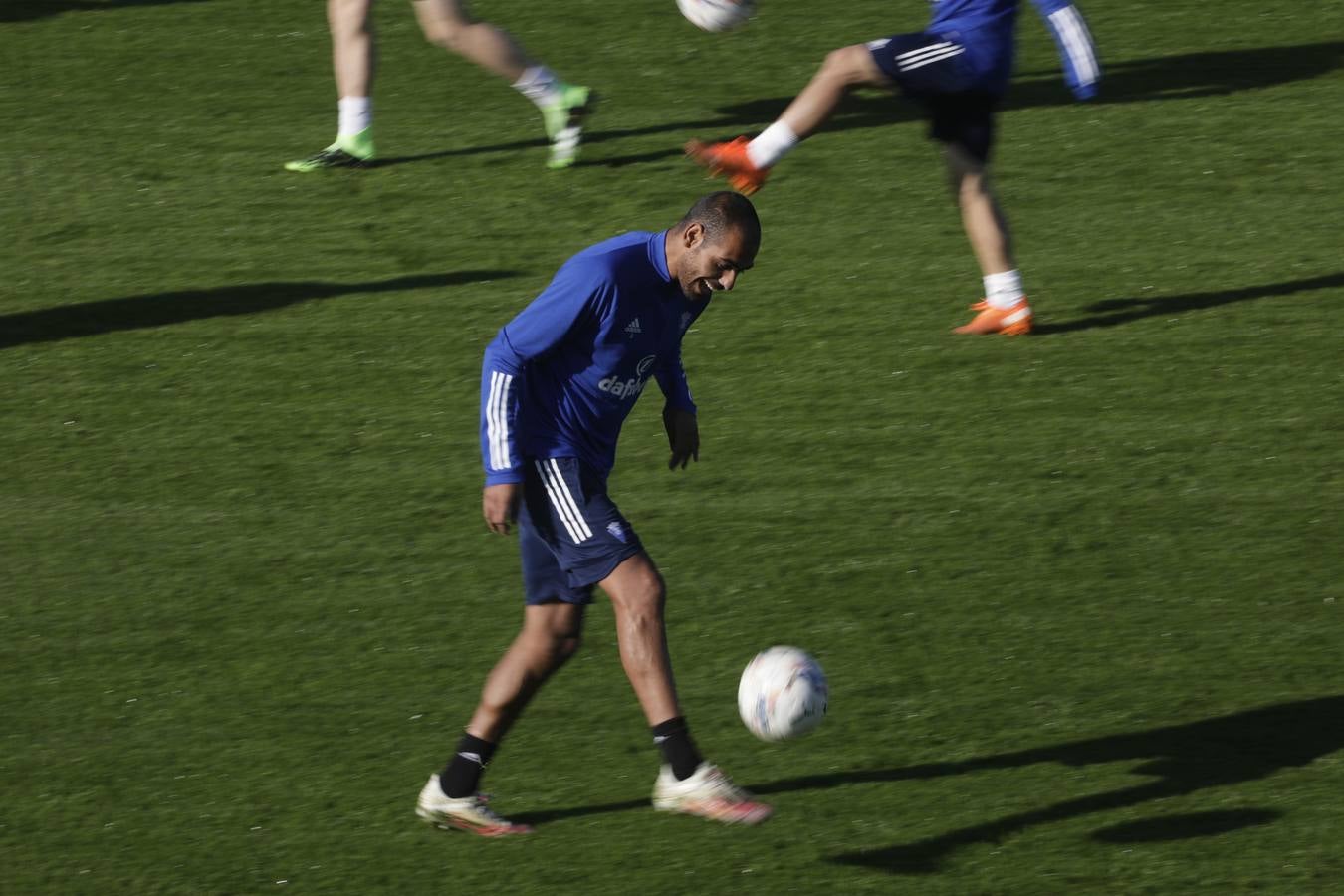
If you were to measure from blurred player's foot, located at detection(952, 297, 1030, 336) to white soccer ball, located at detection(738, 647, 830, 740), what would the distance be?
11.4 feet

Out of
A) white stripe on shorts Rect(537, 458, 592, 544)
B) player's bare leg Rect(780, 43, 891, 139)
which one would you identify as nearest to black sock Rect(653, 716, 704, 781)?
white stripe on shorts Rect(537, 458, 592, 544)

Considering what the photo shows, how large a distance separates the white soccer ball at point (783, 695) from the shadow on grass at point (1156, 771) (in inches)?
14.6

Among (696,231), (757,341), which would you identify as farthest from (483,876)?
(757,341)

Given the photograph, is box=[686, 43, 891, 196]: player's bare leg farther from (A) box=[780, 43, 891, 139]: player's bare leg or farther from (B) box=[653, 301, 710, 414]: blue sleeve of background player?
(B) box=[653, 301, 710, 414]: blue sleeve of background player

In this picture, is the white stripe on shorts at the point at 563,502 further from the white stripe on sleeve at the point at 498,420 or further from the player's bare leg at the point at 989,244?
the player's bare leg at the point at 989,244

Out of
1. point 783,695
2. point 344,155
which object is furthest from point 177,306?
point 783,695

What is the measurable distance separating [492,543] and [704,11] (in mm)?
3645

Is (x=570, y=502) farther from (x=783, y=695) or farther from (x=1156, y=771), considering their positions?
(x=1156, y=771)

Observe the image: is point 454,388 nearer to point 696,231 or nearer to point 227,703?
point 227,703

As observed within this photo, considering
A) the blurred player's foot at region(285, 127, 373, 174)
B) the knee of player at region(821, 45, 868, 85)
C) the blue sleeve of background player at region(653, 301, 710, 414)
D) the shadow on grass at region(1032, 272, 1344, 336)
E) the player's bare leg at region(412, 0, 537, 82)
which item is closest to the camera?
the blue sleeve of background player at region(653, 301, 710, 414)

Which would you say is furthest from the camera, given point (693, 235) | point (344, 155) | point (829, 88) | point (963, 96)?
point (344, 155)

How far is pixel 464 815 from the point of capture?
5.46m

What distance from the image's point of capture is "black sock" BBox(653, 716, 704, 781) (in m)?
5.32

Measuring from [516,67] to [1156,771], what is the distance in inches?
224
